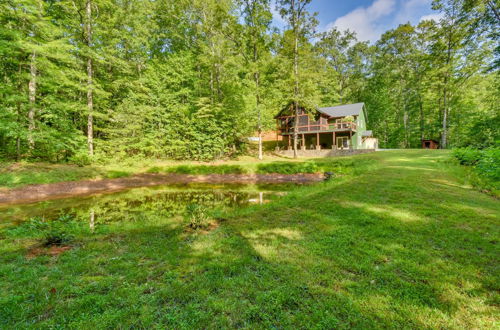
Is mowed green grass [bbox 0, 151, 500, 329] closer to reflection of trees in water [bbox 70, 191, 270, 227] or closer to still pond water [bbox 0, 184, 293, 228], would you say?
reflection of trees in water [bbox 70, 191, 270, 227]

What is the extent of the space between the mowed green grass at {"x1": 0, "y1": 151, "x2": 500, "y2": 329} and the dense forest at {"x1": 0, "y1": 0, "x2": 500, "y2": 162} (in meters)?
14.1

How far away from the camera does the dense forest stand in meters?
14.0

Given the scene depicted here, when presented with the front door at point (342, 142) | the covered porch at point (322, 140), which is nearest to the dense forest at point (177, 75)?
the covered porch at point (322, 140)

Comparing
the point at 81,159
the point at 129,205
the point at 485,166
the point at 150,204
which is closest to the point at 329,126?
the point at 485,166

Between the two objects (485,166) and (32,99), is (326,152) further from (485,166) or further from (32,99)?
(32,99)

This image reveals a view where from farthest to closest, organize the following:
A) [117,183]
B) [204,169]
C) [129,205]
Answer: [204,169] < [117,183] < [129,205]

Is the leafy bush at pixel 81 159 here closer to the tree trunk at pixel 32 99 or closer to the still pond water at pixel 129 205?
the tree trunk at pixel 32 99

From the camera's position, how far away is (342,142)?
30.1 metres

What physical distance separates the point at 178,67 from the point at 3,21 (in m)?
13.4

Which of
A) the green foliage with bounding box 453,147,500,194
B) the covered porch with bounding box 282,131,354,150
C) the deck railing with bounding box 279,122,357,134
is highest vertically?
the deck railing with bounding box 279,122,357,134

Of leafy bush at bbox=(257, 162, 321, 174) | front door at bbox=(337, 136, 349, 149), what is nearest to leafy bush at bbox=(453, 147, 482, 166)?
leafy bush at bbox=(257, 162, 321, 174)

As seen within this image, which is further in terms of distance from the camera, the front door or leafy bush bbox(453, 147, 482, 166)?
the front door

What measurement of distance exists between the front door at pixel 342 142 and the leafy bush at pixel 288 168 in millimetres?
15119

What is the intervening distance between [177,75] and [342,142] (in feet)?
79.0
